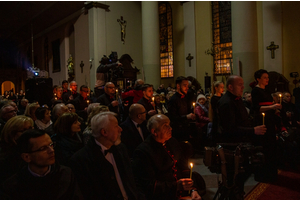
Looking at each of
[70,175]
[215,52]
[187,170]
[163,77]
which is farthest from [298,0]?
[70,175]

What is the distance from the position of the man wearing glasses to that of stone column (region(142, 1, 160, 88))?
11.6 meters

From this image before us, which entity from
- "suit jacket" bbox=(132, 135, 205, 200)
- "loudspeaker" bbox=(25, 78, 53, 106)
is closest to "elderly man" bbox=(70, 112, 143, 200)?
"suit jacket" bbox=(132, 135, 205, 200)

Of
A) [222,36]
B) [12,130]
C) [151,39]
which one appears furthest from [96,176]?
[222,36]

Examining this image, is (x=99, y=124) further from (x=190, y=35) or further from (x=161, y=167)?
(x=190, y=35)

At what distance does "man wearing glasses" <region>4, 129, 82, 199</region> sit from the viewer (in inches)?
75.1

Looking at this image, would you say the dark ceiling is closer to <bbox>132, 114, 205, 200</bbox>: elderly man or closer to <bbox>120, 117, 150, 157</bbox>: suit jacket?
<bbox>120, 117, 150, 157</bbox>: suit jacket

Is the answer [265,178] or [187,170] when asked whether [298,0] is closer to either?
[265,178]

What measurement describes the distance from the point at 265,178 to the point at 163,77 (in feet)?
45.2

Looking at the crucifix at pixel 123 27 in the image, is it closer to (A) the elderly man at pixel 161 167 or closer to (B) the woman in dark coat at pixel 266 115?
(B) the woman in dark coat at pixel 266 115

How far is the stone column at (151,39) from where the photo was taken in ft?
43.9

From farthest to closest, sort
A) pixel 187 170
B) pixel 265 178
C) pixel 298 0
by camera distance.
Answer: pixel 298 0 < pixel 265 178 < pixel 187 170

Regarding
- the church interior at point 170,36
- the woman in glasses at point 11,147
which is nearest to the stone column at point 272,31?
the church interior at point 170,36

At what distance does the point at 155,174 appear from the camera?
8.73 ft

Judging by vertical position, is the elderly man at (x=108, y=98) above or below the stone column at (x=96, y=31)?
below
